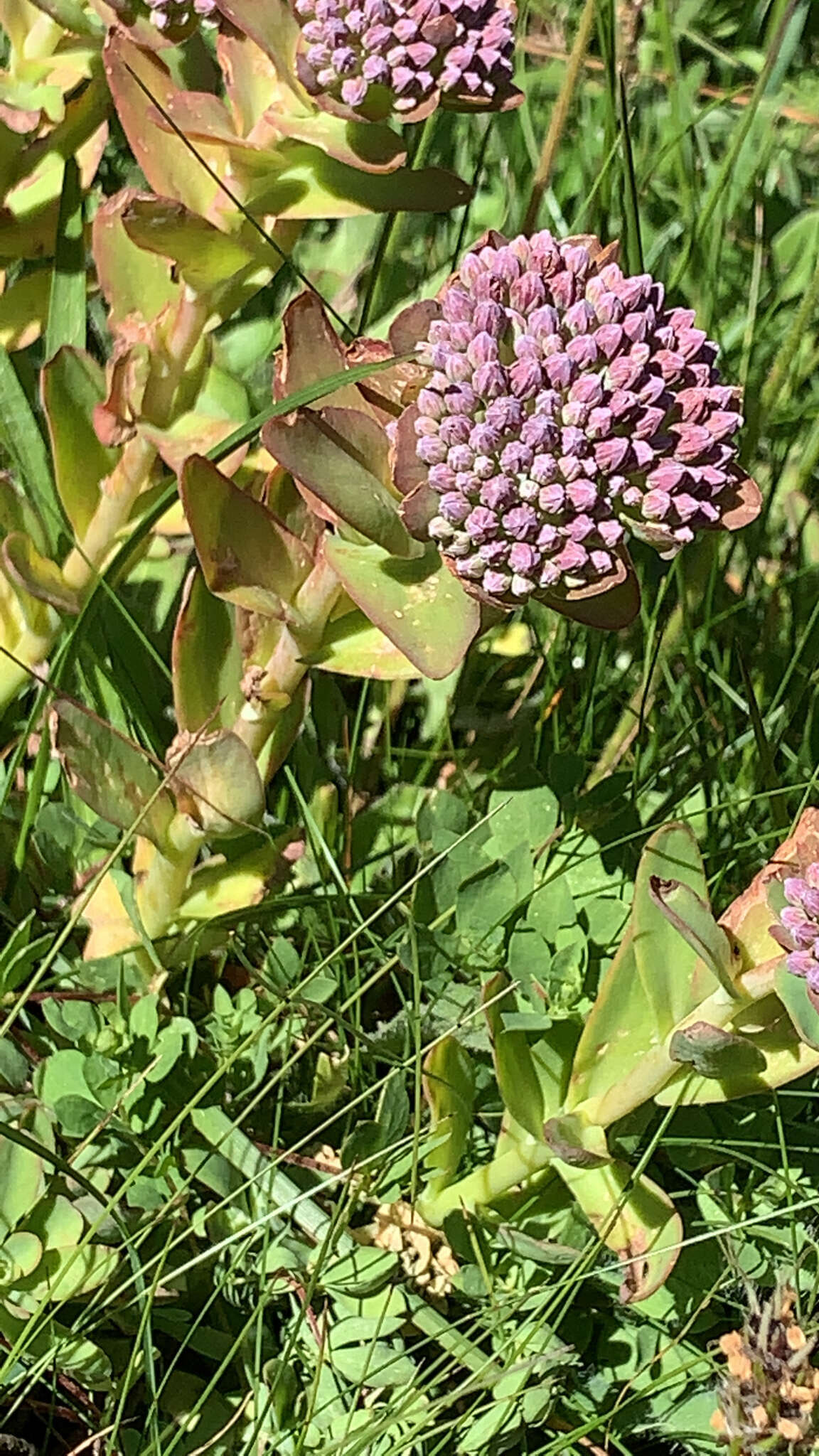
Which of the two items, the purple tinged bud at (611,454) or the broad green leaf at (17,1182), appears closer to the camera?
the purple tinged bud at (611,454)

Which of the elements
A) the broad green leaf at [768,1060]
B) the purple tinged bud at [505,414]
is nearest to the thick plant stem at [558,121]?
the purple tinged bud at [505,414]

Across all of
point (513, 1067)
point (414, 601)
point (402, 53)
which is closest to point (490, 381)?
point (414, 601)

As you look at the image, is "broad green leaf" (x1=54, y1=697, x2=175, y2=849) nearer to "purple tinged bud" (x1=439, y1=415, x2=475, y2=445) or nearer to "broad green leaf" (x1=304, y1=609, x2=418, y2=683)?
"broad green leaf" (x1=304, y1=609, x2=418, y2=683)

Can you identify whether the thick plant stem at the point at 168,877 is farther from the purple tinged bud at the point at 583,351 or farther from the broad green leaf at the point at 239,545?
the purple tinged bud at the point at 583,351

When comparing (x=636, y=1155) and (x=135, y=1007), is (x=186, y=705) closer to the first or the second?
(x=135, y=1007)

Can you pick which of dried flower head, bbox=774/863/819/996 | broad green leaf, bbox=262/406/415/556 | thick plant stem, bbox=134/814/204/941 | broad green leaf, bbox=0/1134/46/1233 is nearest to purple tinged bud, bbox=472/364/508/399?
broad green leaf, bbox=262/406/415/556

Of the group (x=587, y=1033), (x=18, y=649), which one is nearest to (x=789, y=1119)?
(x=587, y=1033)
